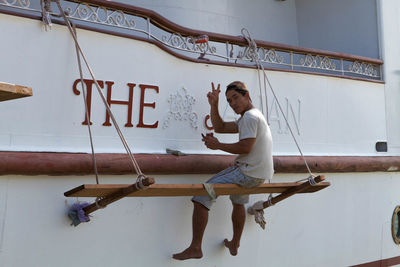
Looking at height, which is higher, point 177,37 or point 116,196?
point 177,37

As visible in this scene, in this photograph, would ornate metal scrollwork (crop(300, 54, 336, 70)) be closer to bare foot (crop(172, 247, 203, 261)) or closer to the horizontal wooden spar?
the horizontal wooden spar

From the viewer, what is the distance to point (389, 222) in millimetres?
5348

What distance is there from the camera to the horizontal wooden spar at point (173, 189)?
2.80 m

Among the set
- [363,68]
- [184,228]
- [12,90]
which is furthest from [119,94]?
[363,68]

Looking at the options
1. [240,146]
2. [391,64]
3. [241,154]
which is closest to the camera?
[240,146]

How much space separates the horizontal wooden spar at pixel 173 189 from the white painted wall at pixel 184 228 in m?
0.34

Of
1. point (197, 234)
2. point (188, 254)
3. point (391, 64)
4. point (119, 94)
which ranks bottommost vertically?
point (188, 254)

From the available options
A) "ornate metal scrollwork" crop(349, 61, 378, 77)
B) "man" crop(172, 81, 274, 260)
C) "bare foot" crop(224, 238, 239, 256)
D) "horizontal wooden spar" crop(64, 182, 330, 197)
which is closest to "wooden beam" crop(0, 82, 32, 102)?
"horizontal wooden spar" crop(64, 182, 330, 197)

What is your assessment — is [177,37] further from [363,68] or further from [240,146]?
[363,68]

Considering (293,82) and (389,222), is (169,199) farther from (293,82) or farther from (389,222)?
(389,222)

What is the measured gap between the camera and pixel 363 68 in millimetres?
5527

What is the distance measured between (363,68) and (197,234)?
112 inches

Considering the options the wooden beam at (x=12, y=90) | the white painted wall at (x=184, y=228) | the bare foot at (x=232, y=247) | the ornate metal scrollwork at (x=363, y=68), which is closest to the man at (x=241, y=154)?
the white painted wall at (x=184, y=228)

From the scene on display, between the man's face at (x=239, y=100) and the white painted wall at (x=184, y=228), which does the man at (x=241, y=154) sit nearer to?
the man's face at (x=239, y=100)
